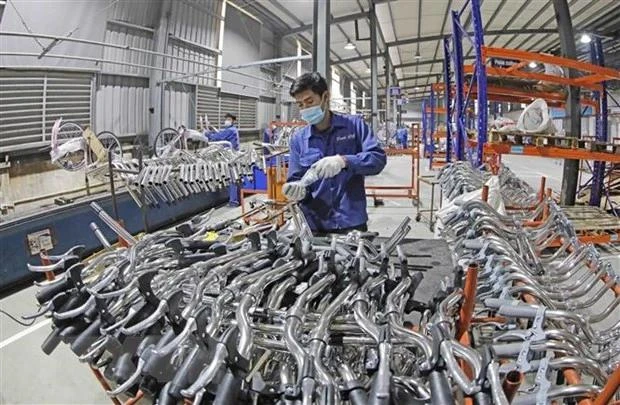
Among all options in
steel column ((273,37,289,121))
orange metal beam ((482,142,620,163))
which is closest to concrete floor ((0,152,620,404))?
orange metal beam ((482,142,620,163))

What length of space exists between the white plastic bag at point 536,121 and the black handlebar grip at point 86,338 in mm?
4043

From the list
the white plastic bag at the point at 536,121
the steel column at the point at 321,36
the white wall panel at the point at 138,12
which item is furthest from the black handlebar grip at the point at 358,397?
the white wall panel at the point at 138,12

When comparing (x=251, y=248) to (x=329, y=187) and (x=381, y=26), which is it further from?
(x=381, y=26)

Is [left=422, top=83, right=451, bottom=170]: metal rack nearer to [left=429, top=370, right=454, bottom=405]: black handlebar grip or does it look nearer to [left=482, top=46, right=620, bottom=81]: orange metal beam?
[left=482, top=46, right=620, bottom=81]: orange metal beam

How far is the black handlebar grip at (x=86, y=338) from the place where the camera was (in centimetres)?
103

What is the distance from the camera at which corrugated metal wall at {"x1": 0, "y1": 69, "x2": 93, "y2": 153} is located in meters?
5.09

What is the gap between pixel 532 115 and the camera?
13.5 ft

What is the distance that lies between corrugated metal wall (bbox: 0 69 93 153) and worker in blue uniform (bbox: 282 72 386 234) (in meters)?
4.48

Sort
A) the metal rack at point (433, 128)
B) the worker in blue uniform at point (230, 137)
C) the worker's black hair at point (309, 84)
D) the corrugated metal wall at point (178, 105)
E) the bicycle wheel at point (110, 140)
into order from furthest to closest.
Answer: the metal rack at point (433, 128) → the corrugated metal wall at point (178, 105) → the worker in blue uniform at point (230, 137) → the bicycle wheel at point (110, 140) → the worker's black hair at point (309, 84)

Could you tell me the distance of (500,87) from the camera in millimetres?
5801

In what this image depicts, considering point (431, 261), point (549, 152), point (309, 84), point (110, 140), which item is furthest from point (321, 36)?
point (110, 140)

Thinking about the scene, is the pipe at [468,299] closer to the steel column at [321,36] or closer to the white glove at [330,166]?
the white glove at [330,166]

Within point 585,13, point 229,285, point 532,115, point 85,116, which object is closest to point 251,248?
point 229,285

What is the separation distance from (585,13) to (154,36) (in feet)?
36.2
